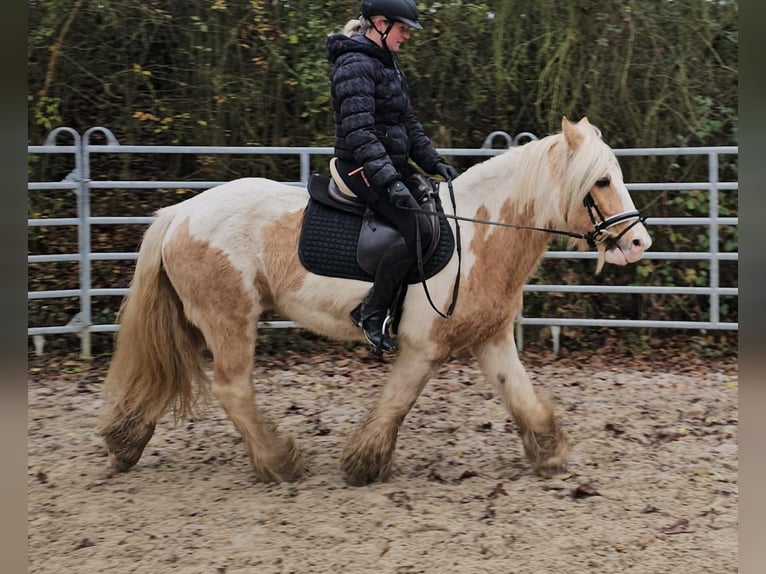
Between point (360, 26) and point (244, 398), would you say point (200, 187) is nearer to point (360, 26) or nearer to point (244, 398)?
point (244, 398)

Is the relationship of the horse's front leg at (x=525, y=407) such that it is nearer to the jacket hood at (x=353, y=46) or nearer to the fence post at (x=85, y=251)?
the jacket hood at (x=353, y=46)

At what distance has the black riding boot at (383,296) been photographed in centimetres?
402

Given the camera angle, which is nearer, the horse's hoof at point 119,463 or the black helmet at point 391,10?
the black helmet at point 391,10

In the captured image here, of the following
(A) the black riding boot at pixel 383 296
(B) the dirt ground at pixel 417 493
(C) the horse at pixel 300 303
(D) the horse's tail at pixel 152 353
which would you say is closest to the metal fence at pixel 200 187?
(B) the dirt ground at pixel 417 493

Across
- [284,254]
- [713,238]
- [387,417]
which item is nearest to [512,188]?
[284,254]

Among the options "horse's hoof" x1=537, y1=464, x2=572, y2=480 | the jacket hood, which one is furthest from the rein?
"horse's hoof" x1=537, y1=464, x2=572, y2=480

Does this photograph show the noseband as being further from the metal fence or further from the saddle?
the metal fence

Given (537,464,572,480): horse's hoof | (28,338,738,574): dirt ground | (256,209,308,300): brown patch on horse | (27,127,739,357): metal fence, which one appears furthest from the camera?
(27,127,739,357): metal fence

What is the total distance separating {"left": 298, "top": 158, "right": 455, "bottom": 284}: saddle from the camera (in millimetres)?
4086

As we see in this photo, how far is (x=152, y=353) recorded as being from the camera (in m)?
4.34

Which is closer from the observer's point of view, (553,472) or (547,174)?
(547,174)

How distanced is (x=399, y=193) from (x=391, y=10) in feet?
2.80

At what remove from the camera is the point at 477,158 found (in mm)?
7715
